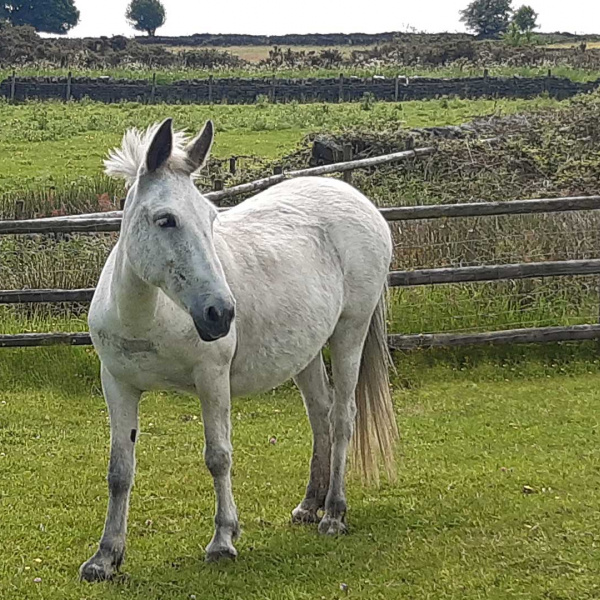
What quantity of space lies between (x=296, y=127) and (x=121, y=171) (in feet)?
70.1

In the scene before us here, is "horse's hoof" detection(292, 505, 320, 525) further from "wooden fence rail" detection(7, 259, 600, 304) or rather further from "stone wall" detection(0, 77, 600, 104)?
"stone wall" detection(0, 77, 600, 104)

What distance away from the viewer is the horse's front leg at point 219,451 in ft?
13.3

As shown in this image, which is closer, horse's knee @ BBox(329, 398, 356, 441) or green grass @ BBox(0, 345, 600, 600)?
green grass @ BBox(0, 345, 600, 600)

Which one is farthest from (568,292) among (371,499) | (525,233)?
(371,499)

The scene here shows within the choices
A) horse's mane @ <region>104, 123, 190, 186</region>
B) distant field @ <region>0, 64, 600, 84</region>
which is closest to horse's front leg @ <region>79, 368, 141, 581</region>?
horse's mane @ <region>104, 123, 190, 186</region>

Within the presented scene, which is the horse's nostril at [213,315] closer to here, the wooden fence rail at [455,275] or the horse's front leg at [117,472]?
the horse's front leg at [117,472]

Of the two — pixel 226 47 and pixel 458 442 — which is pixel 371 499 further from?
pixel 226 47

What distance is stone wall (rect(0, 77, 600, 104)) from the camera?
107 feet

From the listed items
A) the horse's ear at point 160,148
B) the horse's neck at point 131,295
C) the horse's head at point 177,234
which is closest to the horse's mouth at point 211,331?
the horse's head at point 177,234

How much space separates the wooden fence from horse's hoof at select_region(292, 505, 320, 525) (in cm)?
288

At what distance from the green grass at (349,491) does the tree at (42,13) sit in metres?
76.3

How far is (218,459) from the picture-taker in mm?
4125

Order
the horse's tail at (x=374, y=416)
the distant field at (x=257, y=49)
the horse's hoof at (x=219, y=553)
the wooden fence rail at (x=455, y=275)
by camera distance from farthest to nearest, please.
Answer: the distant field at (x=257, y=49) → the wooden fence rail at (x=455, y=275) → the horse's tail at (x=374, y=416) → the horse's hoof at (x=219, y=553)

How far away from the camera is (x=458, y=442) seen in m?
6.08
